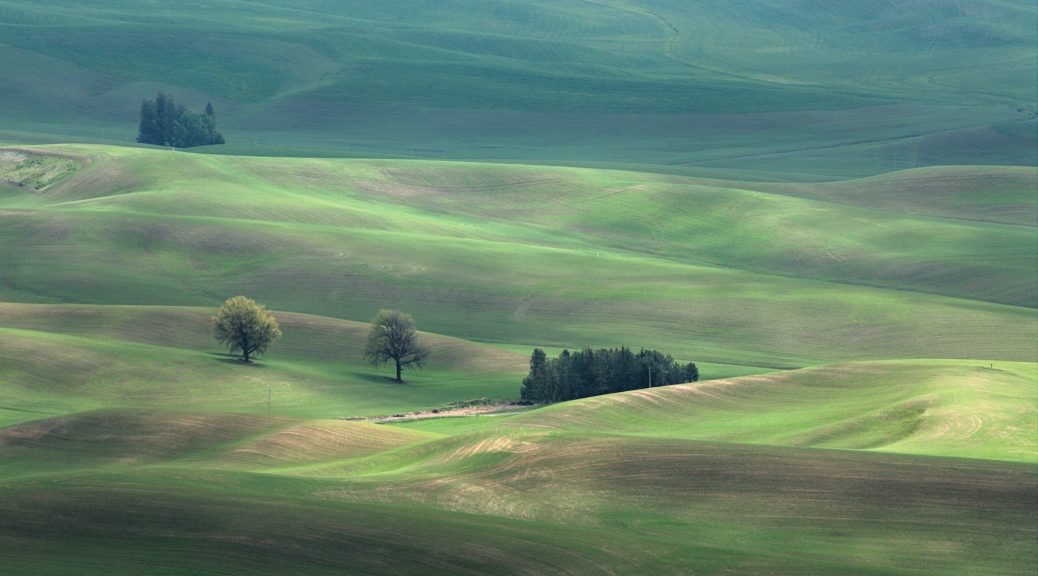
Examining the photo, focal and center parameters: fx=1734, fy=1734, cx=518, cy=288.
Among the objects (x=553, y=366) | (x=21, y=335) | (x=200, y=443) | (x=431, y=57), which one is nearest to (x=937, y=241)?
(x=553, y=366)

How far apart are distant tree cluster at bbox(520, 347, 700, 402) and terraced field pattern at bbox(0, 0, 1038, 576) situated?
2.06 m

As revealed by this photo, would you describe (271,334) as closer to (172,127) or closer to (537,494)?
(537,494)

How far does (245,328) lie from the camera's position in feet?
243

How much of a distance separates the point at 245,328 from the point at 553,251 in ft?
97.7

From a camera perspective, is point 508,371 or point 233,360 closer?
point 233,360

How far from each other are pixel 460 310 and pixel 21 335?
25.2 meters

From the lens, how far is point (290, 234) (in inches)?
3871

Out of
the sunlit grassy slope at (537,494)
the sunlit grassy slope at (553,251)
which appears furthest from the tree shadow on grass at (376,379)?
the sunlit grassy slope at (537,494)

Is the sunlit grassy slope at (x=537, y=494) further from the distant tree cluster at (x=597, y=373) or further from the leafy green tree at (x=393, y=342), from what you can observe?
the leafy green tree at (x=393, y=342)

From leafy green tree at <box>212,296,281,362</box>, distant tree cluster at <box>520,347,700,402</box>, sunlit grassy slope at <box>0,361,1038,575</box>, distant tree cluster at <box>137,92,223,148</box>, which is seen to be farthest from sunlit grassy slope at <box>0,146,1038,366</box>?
sunlit grassy slope at <box>0,361,1038,575</box>

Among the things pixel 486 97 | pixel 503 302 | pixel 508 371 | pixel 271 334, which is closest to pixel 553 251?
pixel 503 302

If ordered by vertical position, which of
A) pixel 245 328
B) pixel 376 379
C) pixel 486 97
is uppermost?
pixel 486 97

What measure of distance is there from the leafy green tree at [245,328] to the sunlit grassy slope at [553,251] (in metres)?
11.9

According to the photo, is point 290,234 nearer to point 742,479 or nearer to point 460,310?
point 460,310
